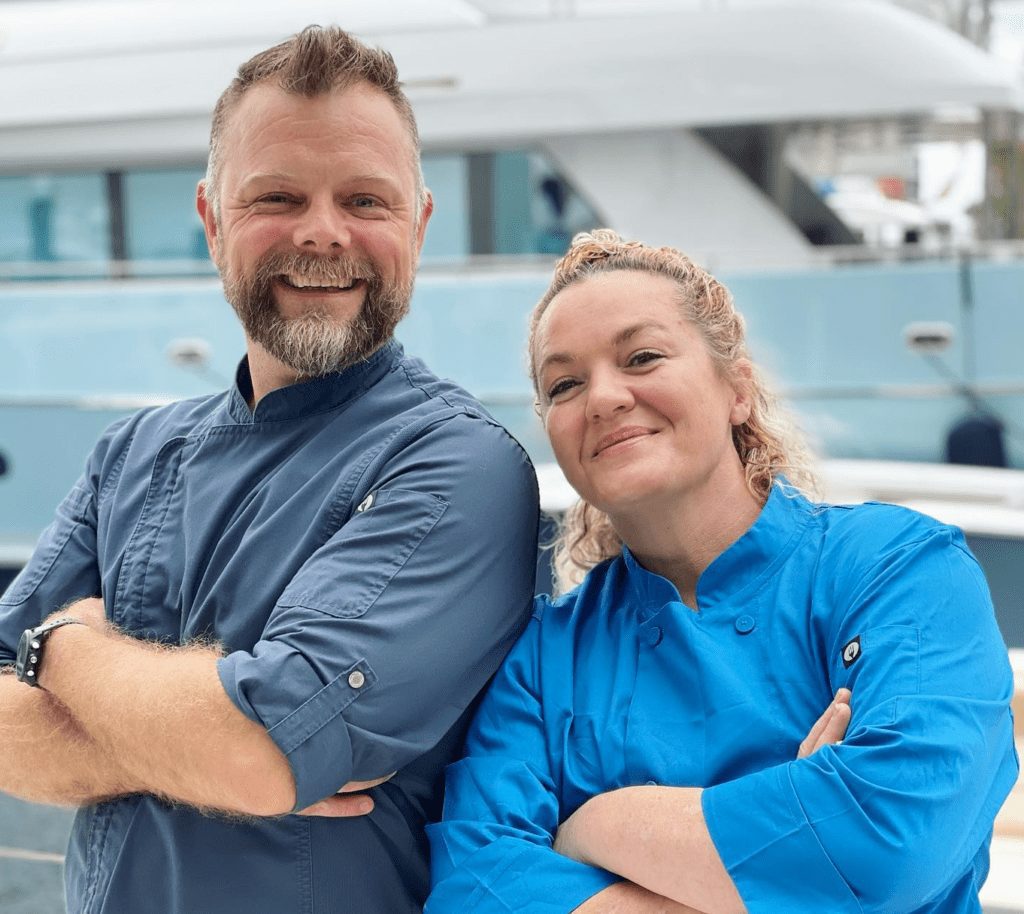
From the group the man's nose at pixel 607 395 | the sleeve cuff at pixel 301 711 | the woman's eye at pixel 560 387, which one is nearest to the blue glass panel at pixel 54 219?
the woman's eye at pixel 560 387

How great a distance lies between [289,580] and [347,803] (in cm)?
30

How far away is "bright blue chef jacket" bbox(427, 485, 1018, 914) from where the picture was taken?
1.51 meters

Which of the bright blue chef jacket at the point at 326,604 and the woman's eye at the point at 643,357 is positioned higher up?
the woman's eye at the point at 643,357

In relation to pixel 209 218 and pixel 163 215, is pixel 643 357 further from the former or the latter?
pixel 163 215

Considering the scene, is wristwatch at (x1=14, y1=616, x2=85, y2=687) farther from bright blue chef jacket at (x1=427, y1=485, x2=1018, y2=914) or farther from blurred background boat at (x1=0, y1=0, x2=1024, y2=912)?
blurred background boat at (x1=0, y1=0, x2=1024, y2=912)

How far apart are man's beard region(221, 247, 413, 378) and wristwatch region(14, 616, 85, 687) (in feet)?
1.58

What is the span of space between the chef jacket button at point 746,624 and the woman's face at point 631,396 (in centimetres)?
19

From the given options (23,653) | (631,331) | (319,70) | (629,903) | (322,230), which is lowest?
(629,903)

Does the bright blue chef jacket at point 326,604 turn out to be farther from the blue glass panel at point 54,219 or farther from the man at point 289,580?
the blue glass panel at point 54,219

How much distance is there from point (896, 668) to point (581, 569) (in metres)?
0.63

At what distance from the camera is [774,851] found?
153cm

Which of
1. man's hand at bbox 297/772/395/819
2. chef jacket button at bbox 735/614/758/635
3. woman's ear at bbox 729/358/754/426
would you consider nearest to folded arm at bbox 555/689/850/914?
chef jacket button at bbox 735/614/758/635

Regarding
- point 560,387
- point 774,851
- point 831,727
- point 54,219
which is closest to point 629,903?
point 774,851

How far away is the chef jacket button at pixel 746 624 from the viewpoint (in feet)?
5.69
